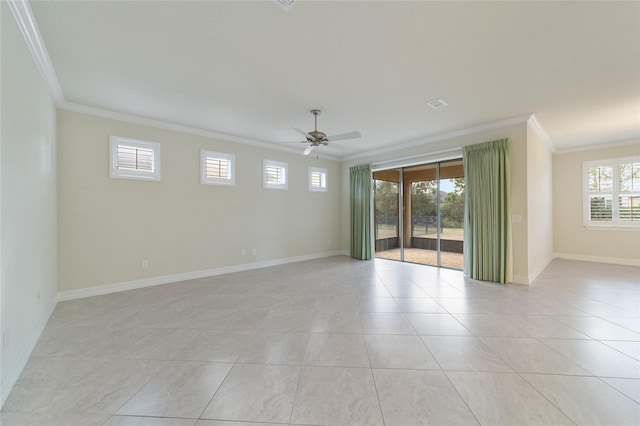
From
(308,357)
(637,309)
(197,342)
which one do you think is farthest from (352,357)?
(637,309)

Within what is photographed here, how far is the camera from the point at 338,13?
205cm

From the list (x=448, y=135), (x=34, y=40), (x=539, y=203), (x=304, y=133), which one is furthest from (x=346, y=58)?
(x=539, y=203)

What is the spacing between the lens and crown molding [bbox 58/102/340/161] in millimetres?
3846

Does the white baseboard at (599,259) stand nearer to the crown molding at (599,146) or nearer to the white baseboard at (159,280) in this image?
the crown molding at (599,146)

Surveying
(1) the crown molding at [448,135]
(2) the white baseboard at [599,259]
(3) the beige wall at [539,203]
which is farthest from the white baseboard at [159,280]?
(2) the white baseboard at [599,259]

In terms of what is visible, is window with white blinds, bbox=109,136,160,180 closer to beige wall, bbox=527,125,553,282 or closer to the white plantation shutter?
the white plantation shutter

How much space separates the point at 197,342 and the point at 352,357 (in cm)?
154

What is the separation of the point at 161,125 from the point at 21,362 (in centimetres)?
374

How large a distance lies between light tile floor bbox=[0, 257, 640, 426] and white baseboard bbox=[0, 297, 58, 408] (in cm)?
6

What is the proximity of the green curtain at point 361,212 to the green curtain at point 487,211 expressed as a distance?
7.71 feet

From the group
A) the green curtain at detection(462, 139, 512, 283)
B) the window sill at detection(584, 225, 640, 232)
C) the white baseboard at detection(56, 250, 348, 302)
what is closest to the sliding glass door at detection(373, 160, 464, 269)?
the green curtain at detection(462, 139, 512, 283)

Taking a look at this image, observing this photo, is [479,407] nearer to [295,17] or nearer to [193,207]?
[295,17]

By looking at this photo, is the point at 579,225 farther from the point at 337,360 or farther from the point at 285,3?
the point at 285,3

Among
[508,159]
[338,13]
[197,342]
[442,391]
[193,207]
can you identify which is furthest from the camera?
[193,207]
